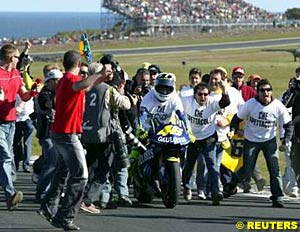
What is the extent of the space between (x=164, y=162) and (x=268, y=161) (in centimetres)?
162

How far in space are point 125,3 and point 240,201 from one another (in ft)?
308

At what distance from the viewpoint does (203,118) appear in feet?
40.8

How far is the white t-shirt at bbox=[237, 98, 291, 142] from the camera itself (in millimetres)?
12070

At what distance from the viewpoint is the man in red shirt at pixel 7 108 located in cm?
1100

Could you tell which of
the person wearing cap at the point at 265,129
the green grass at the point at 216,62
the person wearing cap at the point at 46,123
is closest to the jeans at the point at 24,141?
the person wearing cap at the point at 46,123

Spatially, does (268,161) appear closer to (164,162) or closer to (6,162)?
(164,162)

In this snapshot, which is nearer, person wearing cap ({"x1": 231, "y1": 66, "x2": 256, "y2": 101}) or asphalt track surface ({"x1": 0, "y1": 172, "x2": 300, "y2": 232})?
asphalt track surface ({"x1": 0, "y1": 172, "x2": 300, "y2": 232})

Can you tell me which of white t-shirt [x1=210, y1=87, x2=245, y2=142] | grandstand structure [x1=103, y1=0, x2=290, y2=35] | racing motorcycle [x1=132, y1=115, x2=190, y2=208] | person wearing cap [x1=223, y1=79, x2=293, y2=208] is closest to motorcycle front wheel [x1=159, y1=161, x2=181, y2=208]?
racing motorcycle [x1=132, y1=115, x2=190, y2=208]

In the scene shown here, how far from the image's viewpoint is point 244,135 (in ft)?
40.9

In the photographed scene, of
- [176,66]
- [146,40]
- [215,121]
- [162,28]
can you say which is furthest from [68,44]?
[215,121]

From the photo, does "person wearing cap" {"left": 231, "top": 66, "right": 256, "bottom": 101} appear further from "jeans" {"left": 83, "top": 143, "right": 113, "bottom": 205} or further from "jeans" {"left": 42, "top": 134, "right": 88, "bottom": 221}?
"jeans" {"left": 42, "top": 134, "right": 88, "bottom": 221}

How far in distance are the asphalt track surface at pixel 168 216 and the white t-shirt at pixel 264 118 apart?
37.3 inches

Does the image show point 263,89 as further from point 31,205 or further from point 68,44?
point 68,44

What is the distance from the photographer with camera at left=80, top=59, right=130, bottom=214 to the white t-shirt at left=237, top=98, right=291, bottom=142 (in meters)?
1.95
